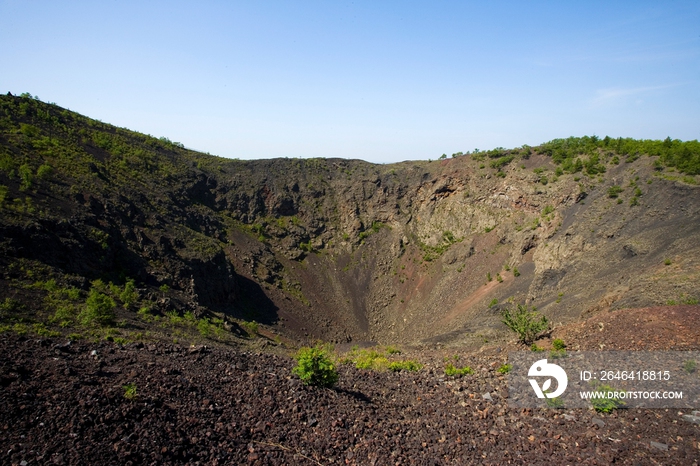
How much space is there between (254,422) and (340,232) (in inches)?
1462

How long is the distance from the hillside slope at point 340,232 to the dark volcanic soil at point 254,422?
902 centimetres

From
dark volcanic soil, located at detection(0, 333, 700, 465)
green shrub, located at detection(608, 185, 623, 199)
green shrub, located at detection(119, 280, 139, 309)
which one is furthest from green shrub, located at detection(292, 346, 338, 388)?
green shrub, located at detection(608, 185, 623, 199)

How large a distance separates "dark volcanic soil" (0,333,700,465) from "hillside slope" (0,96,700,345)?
355 inches

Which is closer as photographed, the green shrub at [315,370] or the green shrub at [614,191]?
the green shrub at [315,370]

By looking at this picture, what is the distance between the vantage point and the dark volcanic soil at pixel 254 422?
6.36 m

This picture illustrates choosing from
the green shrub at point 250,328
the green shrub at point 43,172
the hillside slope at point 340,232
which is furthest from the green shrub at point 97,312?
the green shrub at point 43,172

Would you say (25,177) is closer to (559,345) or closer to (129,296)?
(129,296)

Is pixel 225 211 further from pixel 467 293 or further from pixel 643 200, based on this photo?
pixel 643 200

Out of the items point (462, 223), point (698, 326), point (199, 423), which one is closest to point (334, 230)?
point (462, 223)

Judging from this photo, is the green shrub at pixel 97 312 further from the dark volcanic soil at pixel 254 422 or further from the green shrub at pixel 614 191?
the green shrub at pixel 614 191

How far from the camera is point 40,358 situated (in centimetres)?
880

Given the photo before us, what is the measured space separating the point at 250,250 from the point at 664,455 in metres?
35.3

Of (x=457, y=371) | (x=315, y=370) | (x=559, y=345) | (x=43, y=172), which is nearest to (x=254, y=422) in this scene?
(x=315, y=370)

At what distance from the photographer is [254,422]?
7.94 meters
